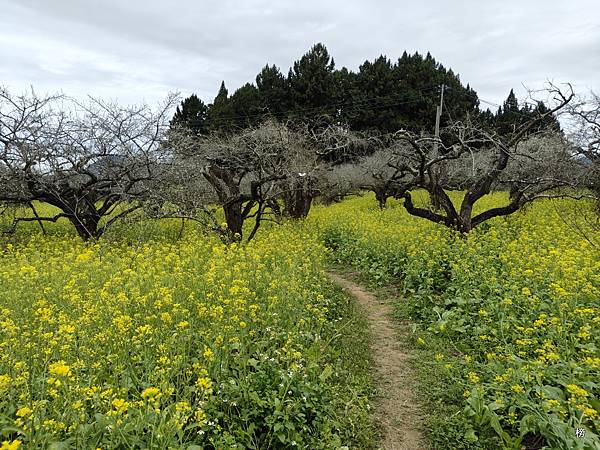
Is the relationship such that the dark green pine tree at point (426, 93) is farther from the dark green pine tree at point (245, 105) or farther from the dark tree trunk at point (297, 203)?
the dark tree trunk at point (297, 203)

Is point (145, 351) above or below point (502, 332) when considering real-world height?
above

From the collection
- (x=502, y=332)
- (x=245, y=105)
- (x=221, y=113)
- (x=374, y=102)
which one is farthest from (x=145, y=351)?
(x=374, y=102)

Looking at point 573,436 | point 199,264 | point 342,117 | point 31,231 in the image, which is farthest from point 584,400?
point 342,117

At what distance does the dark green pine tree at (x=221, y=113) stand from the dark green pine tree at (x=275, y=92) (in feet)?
8.60

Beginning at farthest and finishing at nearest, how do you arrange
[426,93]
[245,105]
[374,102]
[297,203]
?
[426,93]
[374,102]
[245,105]
[297,203]

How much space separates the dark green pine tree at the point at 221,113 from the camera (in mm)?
28102

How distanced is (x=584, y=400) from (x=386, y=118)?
30.9m

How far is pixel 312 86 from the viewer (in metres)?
31.5

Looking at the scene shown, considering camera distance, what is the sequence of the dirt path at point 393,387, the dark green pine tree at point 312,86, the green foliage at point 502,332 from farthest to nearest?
the dark green pine tree at point 312,86 → the dirt path at point 393,387 → the green foliage at point 502,332

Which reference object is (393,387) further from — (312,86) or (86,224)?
(312,86)

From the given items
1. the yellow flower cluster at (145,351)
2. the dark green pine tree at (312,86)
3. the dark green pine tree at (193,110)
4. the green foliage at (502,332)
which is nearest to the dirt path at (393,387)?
the green foliage at (502,332)

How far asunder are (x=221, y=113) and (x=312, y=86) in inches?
275

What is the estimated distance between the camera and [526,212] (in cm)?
1482

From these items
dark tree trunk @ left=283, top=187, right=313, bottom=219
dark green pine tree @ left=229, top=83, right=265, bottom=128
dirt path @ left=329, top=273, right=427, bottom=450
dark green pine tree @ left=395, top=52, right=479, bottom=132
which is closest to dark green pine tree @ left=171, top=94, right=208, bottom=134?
dark green pine tree @ left=229, top=83, right=265, bottom=128
